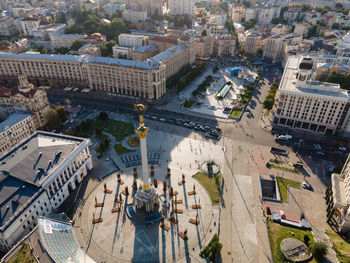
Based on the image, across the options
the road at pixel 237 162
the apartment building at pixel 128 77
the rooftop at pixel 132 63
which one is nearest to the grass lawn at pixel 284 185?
the road at pixel 237 162

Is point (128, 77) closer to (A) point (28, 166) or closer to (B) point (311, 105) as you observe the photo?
(A) point (28, 166)

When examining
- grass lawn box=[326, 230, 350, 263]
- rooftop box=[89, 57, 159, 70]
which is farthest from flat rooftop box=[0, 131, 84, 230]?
grass lawn box=[326, 230, 350, 263]

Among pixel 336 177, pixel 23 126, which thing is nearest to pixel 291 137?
pixel 336 177

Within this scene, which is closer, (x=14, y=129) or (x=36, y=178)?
(x=36, y=178)

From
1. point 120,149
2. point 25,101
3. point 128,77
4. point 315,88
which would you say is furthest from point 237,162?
point 25,101

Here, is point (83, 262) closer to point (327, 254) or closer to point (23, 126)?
point (327, 254)

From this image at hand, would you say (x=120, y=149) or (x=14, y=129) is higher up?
(x=14, y=129)

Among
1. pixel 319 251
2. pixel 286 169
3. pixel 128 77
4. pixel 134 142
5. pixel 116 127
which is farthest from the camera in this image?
pixel 128 77

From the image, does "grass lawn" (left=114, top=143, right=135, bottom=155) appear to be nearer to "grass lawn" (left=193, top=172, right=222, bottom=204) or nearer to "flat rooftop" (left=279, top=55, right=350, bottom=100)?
"grass lawn" (left=193, top=172, right=222, bottom=204)
